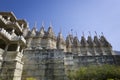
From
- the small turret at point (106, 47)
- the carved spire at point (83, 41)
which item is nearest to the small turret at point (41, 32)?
the carved spire at point (83, 41)

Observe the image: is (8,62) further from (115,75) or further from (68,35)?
(68,35)

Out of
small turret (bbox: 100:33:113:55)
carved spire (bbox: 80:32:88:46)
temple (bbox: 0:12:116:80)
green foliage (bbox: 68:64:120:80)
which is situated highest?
carved spire (bbox: 80:32:88:46)

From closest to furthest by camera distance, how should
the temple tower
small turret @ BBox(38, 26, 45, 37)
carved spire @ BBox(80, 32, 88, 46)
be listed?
small turret @ BBox(38, 26, 45, 37) → the temple tower → carved spire @ BBox(80, 32, 88, 46)

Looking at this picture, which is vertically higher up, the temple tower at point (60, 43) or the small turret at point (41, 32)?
the small turret at point (41, 32)

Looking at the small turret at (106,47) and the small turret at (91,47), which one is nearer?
the small turret at (106,47)

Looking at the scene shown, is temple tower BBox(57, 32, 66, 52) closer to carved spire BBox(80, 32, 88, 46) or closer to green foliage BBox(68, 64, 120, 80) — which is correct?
carved spire BBox(80, 32, 88, 46)

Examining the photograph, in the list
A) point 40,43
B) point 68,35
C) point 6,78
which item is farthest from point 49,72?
point 68,35

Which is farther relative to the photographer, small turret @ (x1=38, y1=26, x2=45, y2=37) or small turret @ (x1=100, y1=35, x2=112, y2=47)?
small turret @ (x1=100, y1=35, x2=112, y2=47)

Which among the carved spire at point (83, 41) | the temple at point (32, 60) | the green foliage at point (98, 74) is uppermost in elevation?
the carved spire at point (83, 41)

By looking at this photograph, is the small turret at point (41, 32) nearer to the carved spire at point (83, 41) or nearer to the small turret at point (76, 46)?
the small turret at point (76, 46)

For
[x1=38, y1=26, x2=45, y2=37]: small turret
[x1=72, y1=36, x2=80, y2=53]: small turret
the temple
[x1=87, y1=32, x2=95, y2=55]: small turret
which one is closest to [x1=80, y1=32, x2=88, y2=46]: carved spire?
[x1=87, y1=32, x2=95, y2=55]: small turret

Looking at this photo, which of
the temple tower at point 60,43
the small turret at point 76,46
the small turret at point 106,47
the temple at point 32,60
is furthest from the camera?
the small turret at point 76,46

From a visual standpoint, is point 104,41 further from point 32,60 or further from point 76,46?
point 32,60

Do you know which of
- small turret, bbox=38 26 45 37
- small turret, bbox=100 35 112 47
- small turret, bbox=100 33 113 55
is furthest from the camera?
small turret, bbox=100 35 112 47
